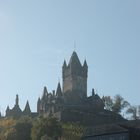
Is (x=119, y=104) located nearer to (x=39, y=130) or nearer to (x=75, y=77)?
(x=75, y=77)

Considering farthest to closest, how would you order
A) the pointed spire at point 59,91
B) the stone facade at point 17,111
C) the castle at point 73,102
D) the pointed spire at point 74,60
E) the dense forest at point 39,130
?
the pointed spire at point 74,60, the pointed spire at point 59,91, the stone facade at point 17,111, the castle at point 73,102, the dense forest at point 39,130

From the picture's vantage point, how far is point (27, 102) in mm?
151625

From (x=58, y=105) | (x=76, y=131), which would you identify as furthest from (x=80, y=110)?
(x=76, y=131)

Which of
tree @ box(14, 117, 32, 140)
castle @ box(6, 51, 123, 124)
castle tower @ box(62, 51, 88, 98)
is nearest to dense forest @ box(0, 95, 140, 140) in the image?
tree @ box(14, 117, 32, 140)

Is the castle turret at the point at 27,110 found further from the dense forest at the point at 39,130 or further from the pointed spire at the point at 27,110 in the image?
the dense forest at the point at 39,130

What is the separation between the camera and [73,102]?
141750mm

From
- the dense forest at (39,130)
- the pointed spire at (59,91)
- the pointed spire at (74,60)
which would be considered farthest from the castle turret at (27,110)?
the dense forest at (39,130)

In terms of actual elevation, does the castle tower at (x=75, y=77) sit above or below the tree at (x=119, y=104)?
above

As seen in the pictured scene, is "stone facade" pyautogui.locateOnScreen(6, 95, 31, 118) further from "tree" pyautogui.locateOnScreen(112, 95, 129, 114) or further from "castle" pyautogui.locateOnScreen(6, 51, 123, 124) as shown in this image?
"tree" pyautogui.locateOnScreen(112, 95, 129, 114)

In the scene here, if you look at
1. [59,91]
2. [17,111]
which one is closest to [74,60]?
[59,91]

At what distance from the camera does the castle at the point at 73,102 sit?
13100cm

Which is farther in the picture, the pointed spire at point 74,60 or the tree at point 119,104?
the pointed spire at point 74,60

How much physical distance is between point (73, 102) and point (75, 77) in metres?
11.3

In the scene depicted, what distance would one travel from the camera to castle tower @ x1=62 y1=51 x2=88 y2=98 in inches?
5876
